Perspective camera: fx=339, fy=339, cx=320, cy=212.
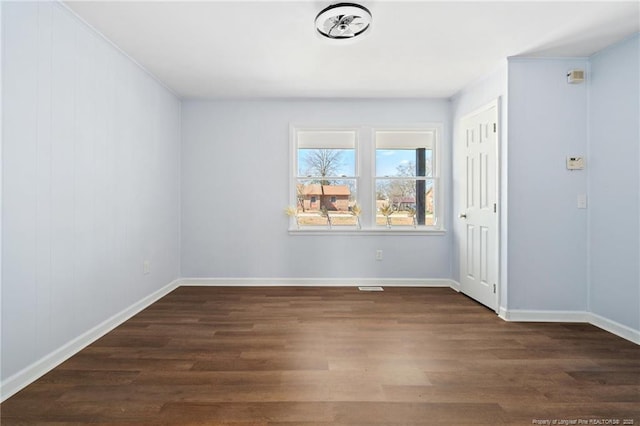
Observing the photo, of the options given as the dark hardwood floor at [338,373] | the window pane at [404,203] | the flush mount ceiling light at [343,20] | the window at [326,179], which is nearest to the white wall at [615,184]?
the dark hardwood floor at [338,373]

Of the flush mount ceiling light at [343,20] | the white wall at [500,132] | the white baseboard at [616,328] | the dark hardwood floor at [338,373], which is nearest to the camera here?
the dark hardwood floor at [338,373]

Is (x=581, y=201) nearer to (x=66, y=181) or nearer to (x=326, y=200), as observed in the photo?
(x=326, y=200)

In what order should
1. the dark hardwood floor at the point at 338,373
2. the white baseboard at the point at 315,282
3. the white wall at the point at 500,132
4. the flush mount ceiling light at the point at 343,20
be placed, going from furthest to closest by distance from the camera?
1. the white baseboard at the point at 315,282
2. the white wall at the point at 500,132
3. the flush mount ceiling light at the point at 343,20
4. the dark hardwood floor at the point at 338,373

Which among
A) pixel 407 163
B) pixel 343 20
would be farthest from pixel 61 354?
pixel 407 163

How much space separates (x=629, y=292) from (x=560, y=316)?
62 cm

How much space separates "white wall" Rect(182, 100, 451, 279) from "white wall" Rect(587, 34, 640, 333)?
68.0 inches

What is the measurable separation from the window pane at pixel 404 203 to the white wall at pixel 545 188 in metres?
1.48

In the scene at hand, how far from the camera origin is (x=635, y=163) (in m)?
2.86

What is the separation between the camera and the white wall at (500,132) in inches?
134

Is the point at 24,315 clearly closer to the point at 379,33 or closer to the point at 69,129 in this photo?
the point at 69,129

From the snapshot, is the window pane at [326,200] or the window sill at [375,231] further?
the window pane at [326,200]

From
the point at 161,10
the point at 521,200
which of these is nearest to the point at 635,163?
the point at 521,200

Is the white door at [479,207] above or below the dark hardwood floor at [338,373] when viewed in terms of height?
above

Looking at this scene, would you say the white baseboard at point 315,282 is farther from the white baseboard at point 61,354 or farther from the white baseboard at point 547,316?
the white baseboard at point 547,316
